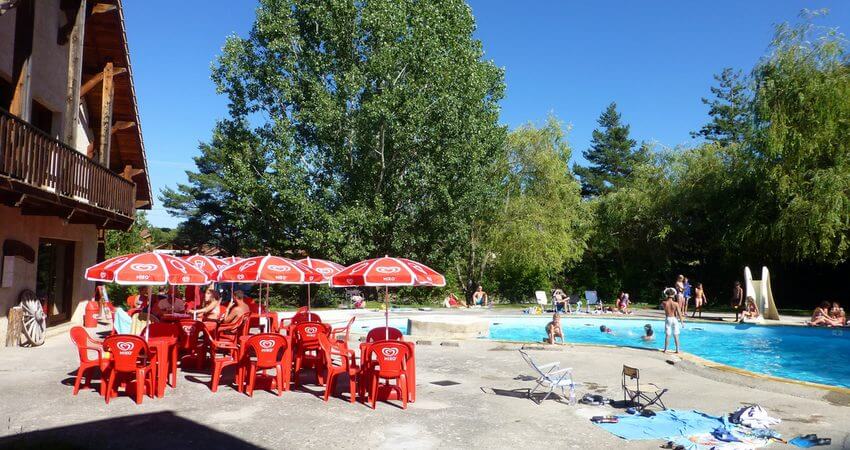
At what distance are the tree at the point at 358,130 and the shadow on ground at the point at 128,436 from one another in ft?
61.6

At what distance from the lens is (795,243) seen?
1010 inches

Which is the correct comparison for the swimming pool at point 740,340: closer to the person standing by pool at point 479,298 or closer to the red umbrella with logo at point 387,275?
the person standing by pool at point 479,298

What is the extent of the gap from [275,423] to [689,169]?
32.3 metres

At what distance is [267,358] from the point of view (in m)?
9.18

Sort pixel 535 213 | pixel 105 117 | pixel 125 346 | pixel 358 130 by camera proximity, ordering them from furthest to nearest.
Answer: pixel 535 213
pixel 358 130
pixel 105 117
pixel 125 346

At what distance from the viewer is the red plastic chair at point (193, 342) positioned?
11070 mm

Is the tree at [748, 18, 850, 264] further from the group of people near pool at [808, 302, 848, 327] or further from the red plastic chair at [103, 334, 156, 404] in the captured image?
the red plastic chair at [103, 334, 156, 404]

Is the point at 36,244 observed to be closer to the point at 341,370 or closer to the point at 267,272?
the point at 267,272

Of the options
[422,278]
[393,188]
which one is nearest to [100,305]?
[393,188]

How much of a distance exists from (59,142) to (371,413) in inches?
371

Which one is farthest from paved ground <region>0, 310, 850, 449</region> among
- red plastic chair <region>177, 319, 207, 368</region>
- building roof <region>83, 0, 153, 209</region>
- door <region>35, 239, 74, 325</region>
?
building roof <region>83, 0, 153, 209</region>

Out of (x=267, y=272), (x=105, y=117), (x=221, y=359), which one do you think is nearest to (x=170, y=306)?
(x=105, y=117)

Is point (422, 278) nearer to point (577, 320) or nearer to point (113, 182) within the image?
point (113, 182)

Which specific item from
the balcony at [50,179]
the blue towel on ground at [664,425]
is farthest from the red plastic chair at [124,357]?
the blue towel on ground at [664,425]
